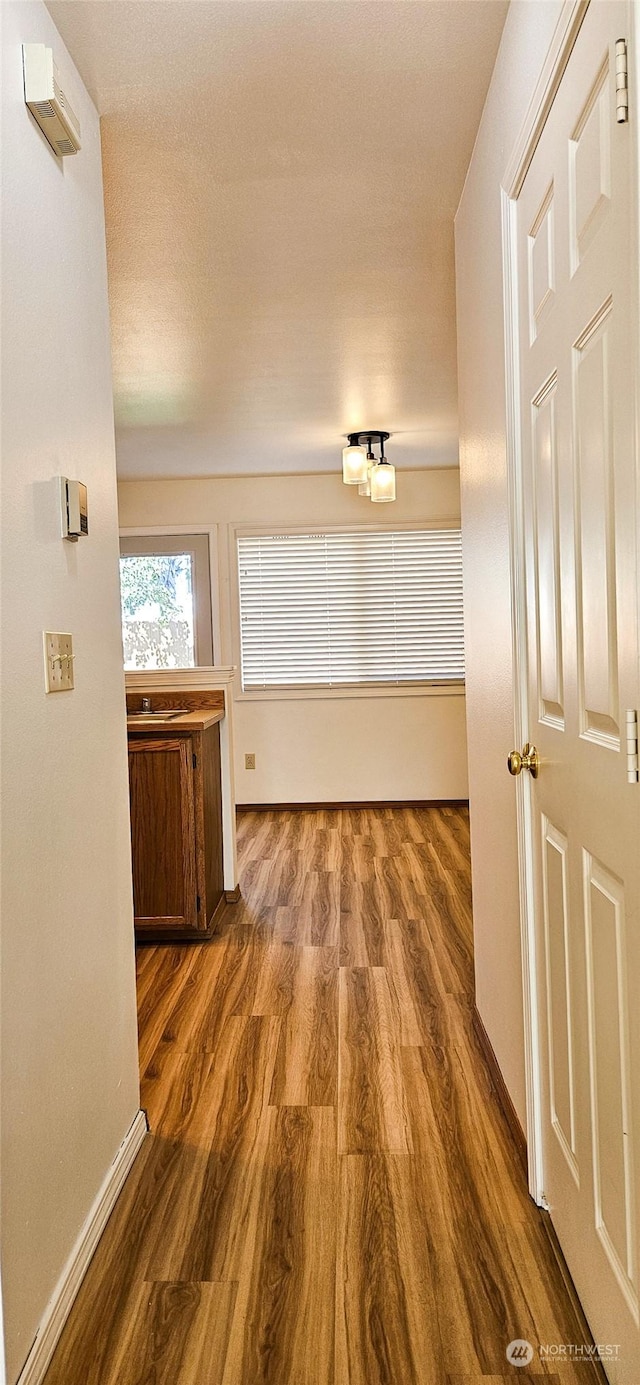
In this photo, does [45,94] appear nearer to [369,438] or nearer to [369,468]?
[369,468]

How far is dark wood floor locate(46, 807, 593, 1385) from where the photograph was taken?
1.57 m

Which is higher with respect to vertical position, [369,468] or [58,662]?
[369,468]

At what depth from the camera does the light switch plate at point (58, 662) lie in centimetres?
167

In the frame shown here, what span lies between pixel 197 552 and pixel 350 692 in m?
1.47

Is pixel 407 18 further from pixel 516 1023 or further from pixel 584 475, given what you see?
pixel 516 1023

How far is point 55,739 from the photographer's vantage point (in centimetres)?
172

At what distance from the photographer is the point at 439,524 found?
22.3 feet

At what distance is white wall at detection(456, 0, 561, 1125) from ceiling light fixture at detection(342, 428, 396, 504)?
86.0 inches

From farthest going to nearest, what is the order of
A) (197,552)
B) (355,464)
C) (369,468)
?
(197,552), (369,468), (355,464)

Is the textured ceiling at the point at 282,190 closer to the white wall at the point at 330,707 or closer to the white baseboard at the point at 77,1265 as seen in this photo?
the white wall at the point at 330,707

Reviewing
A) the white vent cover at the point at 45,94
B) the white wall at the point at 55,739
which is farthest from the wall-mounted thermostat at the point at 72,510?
the white vent cover at the point at 45,94

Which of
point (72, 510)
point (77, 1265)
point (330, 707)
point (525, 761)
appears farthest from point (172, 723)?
point (330, 707)

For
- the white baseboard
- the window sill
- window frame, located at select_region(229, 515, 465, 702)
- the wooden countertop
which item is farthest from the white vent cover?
the window sill

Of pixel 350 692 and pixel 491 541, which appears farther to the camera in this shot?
pixel 350 692
